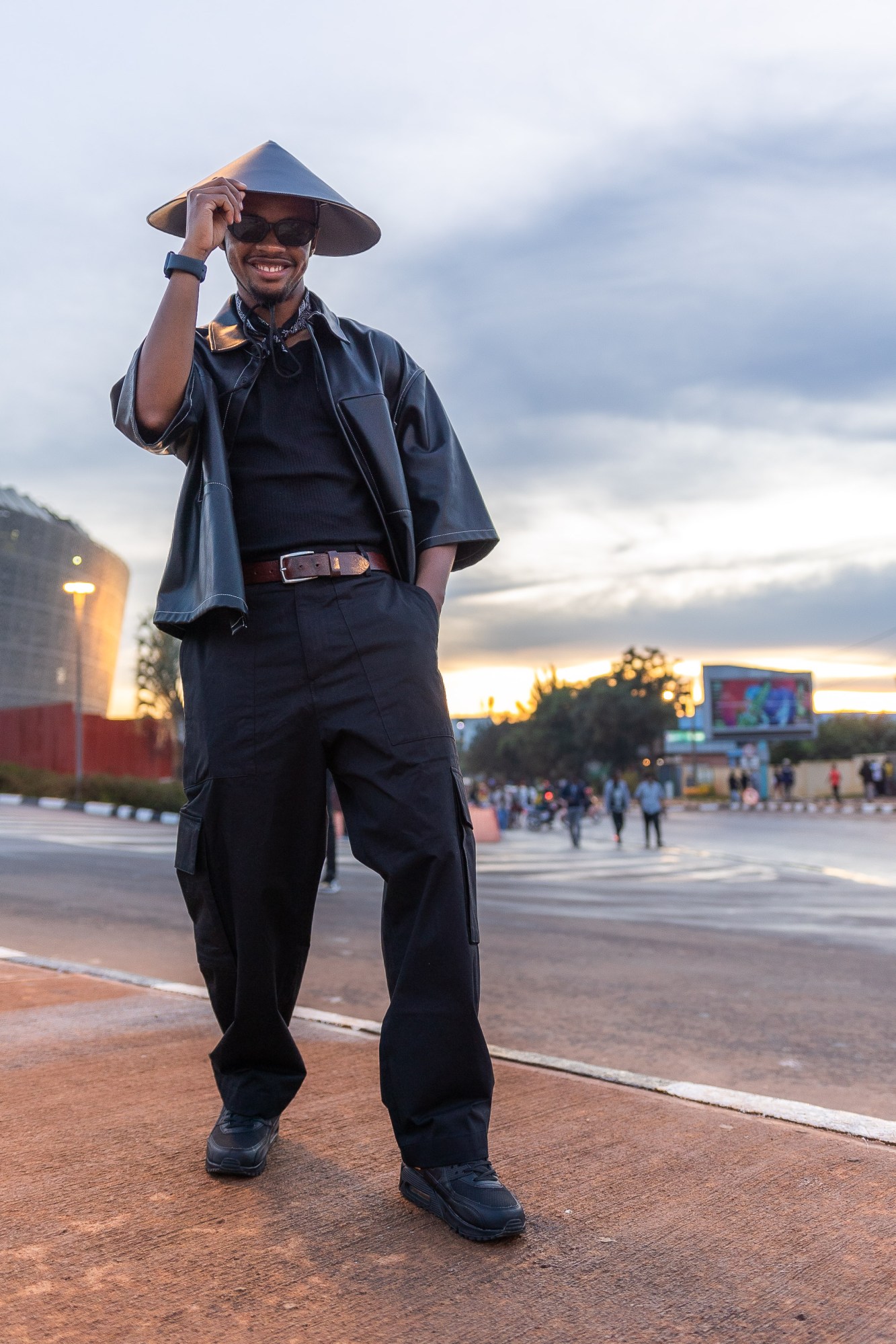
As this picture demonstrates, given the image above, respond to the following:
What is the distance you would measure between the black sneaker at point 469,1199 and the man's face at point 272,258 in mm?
1722

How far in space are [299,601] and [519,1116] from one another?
1.26 meters

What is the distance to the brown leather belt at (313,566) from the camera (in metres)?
2.39

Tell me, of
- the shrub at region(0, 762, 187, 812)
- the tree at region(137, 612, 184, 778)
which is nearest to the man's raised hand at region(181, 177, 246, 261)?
the shrub at region(0, 762, 187, 812)

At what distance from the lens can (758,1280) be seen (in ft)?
6.14

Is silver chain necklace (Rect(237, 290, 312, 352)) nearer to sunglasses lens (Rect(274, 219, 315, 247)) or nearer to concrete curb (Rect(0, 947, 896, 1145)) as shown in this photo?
sunglasses lens (Rect(274, 219, 315, 247))

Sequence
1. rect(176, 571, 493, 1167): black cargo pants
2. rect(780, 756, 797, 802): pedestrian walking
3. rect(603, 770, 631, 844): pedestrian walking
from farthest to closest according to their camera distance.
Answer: rect(780, 756, 797, 802): pedestrian walking < rect(603, 770, 631, 844): pedestrian walking < rect(176, 571, 493, 1167): black cargo pants

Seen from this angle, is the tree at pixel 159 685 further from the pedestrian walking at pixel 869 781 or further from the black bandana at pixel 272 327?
the black bandana at pixel 272 327

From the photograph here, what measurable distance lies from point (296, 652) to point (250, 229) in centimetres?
87

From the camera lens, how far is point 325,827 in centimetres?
240

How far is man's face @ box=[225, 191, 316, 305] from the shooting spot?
8.17 ft

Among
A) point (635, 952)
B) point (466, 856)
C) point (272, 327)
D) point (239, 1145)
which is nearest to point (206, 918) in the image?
point (239, 1145)

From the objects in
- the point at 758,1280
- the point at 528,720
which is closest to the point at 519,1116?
the point at 758,1280

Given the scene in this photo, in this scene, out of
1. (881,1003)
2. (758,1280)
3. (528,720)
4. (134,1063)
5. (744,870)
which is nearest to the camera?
(758,1280)

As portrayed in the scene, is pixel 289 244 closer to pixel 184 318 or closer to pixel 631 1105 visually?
pixel 184 318
